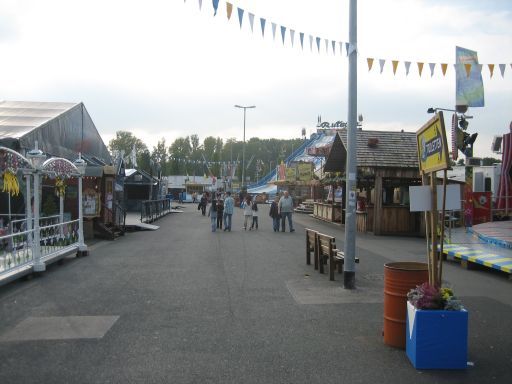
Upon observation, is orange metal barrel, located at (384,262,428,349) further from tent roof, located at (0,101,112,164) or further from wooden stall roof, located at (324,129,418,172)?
wooden stall roof, located at (324,129,418,172)

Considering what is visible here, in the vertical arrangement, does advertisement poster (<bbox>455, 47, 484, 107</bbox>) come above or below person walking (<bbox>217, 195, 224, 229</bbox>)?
above

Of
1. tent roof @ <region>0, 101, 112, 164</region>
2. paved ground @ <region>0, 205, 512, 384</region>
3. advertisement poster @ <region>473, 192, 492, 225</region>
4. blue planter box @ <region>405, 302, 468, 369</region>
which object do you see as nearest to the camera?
paved ground @ <region>0, 205, 512, 384</region>

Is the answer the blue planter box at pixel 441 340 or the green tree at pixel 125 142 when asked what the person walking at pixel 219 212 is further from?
the green tree at pixel 125 142

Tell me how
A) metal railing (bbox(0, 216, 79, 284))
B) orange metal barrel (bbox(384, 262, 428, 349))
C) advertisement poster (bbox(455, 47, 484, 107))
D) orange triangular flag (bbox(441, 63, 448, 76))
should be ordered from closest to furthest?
orange metal barrel (bbox(384, 262, 428, 349)) → metal railing (bbox(0, 216, 79, 284)) → orange triangular flag (bbox(441, 63, 448, 76)) → advertisement poster (bbox(455, 47, 484, 107))

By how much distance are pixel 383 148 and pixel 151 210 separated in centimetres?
1295

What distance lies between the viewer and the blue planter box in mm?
5078

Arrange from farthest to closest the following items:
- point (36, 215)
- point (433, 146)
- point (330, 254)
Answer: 1. point (36, 215)
2. point (330, 254)
3. point (433, 146)

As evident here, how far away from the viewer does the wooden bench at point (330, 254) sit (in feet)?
32.9

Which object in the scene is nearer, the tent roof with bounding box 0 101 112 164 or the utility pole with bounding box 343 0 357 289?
the utility pole with bounding box 343 0 357 289

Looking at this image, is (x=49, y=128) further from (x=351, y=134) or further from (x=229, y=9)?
(x=351, y=134)

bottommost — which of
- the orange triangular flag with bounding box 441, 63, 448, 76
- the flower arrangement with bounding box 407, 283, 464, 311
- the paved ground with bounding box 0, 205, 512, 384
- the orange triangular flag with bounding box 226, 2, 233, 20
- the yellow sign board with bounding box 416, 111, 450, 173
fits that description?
the paved ground with bounding box 0, 205, 512, 384

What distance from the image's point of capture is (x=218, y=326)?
6.57 m

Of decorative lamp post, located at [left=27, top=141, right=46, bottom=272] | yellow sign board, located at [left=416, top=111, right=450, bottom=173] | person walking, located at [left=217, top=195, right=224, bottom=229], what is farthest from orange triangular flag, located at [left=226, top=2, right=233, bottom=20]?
person walking, located at [left=217, top=195, right=224, bottom=229]

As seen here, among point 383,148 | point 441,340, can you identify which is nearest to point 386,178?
point 383,148
